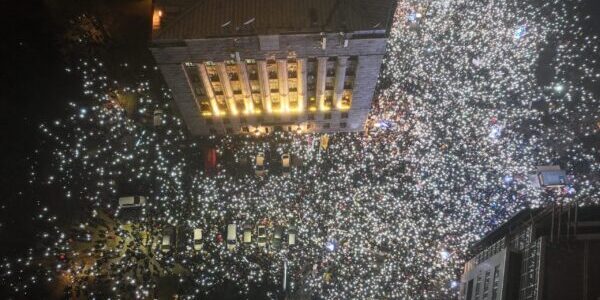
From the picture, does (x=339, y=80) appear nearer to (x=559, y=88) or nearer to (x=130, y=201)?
(x=130, y=201)

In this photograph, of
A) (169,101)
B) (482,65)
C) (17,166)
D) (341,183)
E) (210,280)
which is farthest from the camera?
(482,65)

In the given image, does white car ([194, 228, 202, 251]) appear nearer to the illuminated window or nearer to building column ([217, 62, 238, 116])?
building column ([217, 62, 238, 116])

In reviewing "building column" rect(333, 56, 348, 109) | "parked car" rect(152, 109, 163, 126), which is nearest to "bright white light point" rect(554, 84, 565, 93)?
"building column" rect(333, 56, 348, 109)

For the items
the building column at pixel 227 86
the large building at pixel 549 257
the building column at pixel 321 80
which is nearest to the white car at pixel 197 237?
the building column at pixel 227 86

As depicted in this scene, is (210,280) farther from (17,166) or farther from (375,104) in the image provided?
(375,104)

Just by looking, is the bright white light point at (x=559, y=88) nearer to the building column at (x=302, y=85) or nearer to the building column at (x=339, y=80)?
the building column at (x=339, y=80)

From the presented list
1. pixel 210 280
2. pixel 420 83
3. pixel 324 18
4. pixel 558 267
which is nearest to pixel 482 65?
pixel 420 83

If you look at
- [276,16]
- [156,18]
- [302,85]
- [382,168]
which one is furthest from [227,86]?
[382,168]
